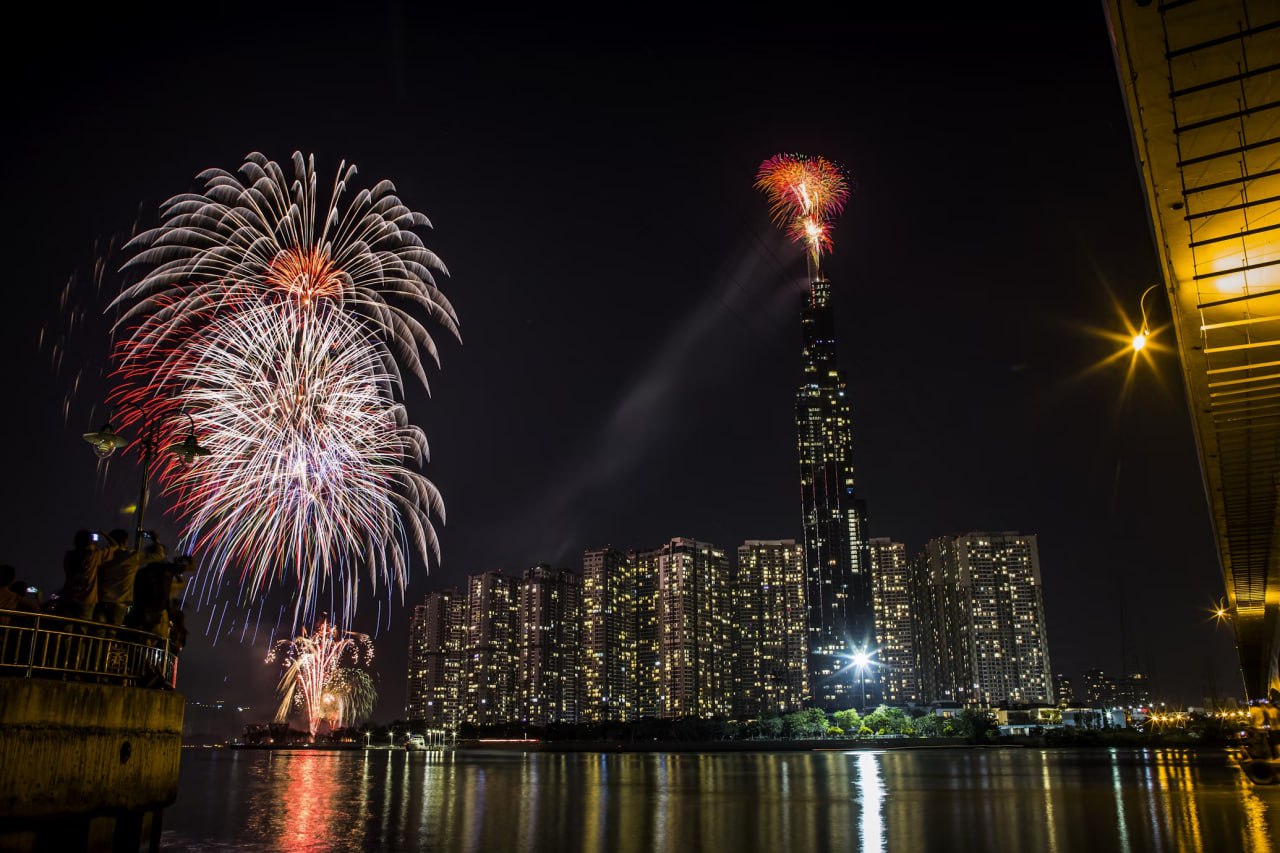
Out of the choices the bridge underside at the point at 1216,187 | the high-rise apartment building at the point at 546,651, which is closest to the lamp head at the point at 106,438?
the bridge underside at the point at 1216,187

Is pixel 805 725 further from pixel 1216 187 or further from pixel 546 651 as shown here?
pixel 1216 187

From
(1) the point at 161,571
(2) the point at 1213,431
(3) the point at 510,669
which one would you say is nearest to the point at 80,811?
(1) the point at 161,571

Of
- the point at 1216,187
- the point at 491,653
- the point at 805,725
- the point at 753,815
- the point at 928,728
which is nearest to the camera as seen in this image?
the point at 1216,187

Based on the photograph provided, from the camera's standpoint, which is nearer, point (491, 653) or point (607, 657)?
point (491, 653)

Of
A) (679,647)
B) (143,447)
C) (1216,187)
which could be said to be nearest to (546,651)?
(679,647)

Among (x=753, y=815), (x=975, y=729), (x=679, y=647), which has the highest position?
(x=679, y=647)

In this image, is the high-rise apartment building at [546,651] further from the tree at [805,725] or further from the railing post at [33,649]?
the railing post at [33,649]

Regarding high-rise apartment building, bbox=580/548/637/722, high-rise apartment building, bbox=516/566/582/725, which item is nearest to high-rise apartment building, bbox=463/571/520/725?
high-rise apartment building, bbox=516/566/582/725
